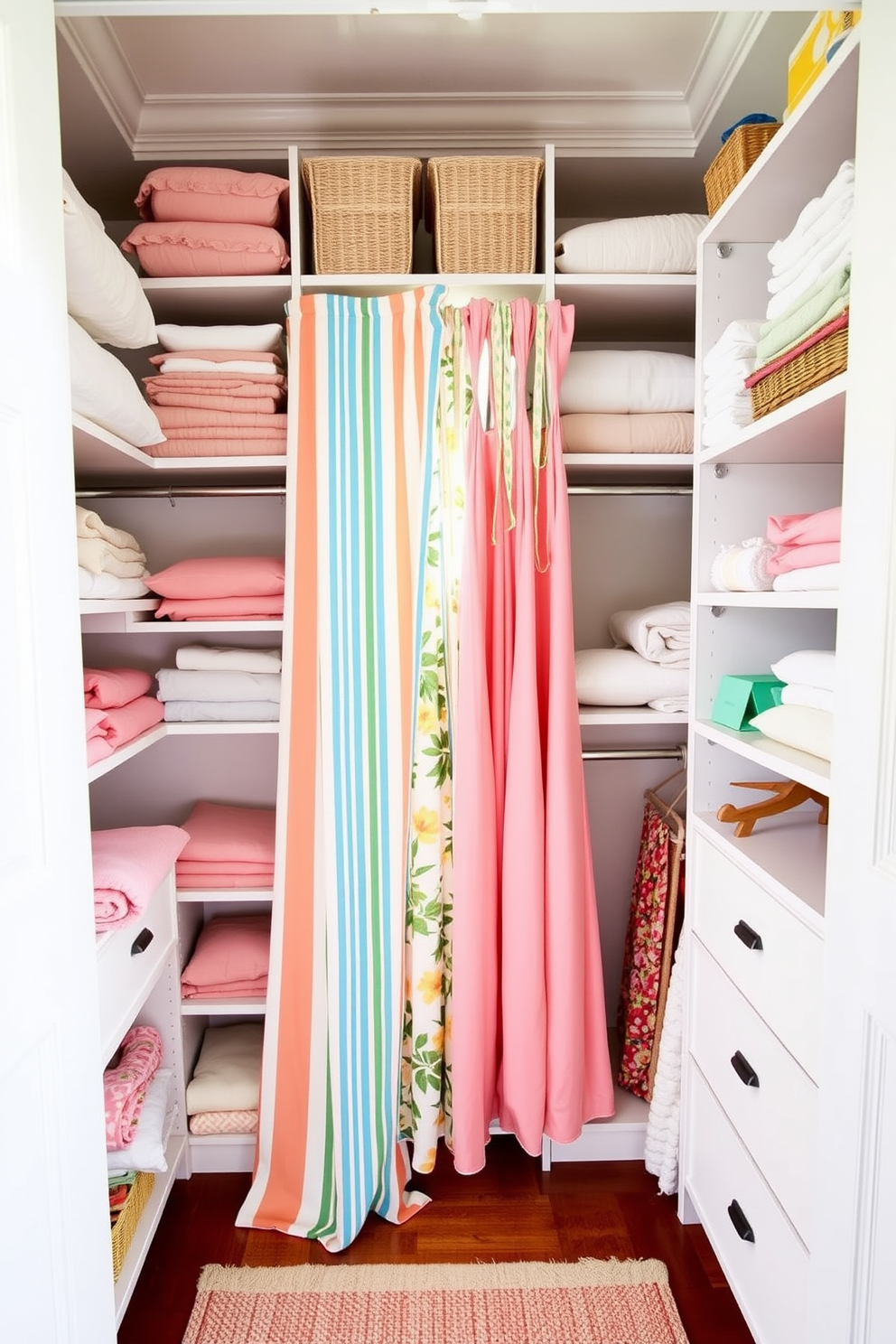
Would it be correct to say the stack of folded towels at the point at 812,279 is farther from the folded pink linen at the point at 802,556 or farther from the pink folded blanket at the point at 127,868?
the pink folded blanket at the point at 127,868

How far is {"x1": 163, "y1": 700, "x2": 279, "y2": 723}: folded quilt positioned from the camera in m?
1.95

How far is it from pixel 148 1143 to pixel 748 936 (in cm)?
122

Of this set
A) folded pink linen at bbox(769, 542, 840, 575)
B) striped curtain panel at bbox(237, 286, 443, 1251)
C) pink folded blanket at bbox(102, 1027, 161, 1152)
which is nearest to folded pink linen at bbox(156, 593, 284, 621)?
striped curtain panel at bbox(237, 286, 443, 1251)

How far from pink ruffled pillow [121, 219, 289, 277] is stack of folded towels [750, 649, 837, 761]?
1.42 metres

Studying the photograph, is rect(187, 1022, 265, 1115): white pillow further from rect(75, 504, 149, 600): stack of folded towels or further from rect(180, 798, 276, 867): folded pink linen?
rect(75, 504, 149, 600): stack of folded towels

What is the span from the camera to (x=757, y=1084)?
140 cm

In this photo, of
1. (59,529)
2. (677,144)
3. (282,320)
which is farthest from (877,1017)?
(282,320)

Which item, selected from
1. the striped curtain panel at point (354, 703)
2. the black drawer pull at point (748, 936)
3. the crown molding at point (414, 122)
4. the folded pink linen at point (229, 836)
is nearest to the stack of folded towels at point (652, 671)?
the striped curtain panel at point (354, 703)

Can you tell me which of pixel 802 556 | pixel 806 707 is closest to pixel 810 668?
pixel 806 707

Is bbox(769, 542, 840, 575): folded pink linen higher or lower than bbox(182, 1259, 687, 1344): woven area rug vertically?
higher

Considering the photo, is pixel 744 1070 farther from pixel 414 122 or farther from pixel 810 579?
pixel 414 122

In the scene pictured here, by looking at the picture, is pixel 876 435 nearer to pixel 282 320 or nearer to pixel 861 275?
pixel 861 275

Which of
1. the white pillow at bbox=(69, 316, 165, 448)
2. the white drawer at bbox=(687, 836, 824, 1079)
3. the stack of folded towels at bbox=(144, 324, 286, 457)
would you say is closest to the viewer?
the white drawer at bbox=(687, 836, 824, 1079)

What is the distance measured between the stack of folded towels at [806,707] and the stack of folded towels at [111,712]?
3.96ft
